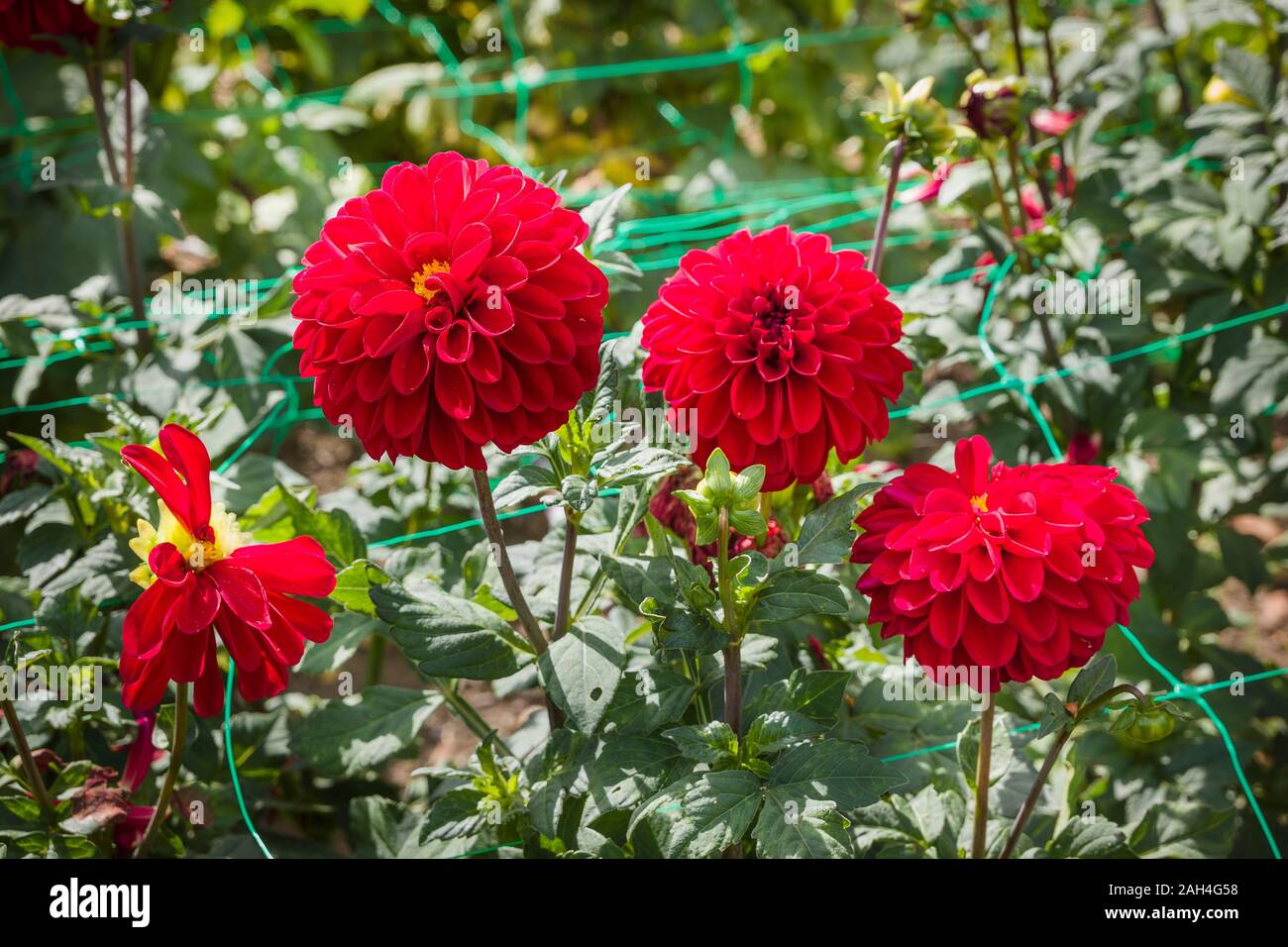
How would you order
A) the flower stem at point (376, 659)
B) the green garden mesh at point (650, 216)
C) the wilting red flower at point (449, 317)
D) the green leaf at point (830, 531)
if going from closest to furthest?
the wilting red flower at point (449, 317) → the green leaf at point (830, 531) → the green garden mesh at point (650, 216) → the flower stem at point (376, 659)

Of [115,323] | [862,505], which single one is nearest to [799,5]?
[115,323]

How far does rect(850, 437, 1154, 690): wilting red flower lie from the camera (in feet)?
2.78

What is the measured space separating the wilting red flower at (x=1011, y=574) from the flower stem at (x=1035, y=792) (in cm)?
9

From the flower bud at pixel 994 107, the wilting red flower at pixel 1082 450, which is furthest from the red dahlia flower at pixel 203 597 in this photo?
the wilting red flower at pixel 1082 450

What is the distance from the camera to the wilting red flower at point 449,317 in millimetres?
825

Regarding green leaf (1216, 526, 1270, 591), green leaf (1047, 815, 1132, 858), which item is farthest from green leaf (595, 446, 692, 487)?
green leaf (1216, 526, 1270, 591)

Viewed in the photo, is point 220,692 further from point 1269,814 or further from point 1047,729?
point 1269,814

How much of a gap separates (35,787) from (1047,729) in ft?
2.93

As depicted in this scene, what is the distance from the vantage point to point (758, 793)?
0.93 metres

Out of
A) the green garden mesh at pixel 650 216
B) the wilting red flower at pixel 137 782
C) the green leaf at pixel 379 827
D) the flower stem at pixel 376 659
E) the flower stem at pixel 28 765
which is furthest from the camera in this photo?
the flower stem at pixel 376 659

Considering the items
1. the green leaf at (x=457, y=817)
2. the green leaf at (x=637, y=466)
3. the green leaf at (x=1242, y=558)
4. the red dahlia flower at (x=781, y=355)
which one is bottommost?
the green leaf at (x=457, y=817)

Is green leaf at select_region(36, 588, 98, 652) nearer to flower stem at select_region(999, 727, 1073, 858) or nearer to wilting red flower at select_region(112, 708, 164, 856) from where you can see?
wilting red flower at select_region(112, 708, 164, 856)

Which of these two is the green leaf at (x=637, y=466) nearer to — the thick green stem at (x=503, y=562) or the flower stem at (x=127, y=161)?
the thick green stem at (x=503, y=562)

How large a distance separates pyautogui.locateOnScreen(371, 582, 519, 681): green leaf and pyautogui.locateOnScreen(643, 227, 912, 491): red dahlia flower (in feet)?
0.85
